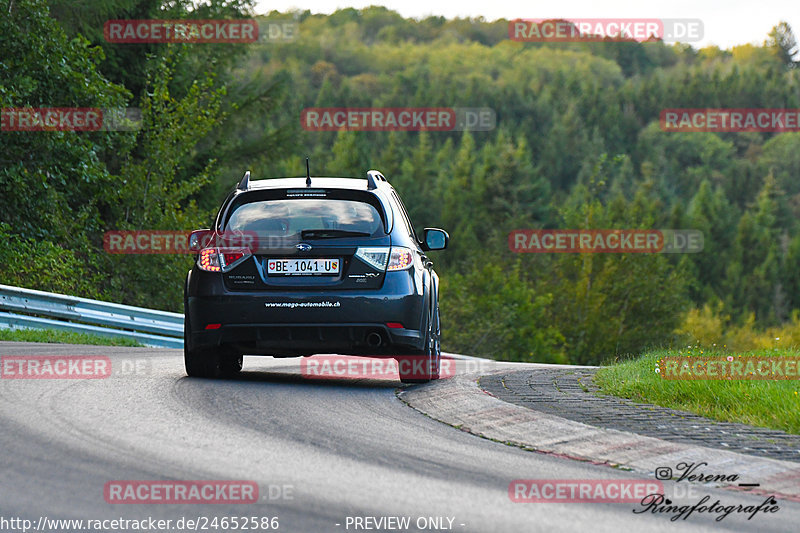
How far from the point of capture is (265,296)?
31.4 feet

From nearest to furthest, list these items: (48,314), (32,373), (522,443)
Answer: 1. (522,443)
2. (32,373)
3. (48,314)

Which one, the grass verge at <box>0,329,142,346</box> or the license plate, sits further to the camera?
the grass verge at <box>0,329,142,346</box>

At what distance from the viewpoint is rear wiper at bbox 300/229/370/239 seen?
9.66 metres

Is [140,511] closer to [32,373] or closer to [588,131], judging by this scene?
[32,373]

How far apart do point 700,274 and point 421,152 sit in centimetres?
3811

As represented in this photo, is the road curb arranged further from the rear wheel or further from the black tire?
the rear wheel

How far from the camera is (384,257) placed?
9711 millimetres

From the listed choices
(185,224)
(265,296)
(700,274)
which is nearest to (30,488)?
(265,296)

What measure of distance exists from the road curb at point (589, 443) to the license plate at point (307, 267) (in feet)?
4.39

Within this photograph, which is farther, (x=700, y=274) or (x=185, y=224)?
(x=700, y=274)

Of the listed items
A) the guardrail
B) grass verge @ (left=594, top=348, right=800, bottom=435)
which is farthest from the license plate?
the guardrail

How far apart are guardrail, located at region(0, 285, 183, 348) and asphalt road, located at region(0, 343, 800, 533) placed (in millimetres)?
8048

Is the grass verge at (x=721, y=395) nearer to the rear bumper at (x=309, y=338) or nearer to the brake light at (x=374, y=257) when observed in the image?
the rear bumper at (x=309, y=338)

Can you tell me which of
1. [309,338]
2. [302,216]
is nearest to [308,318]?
[309,338]
